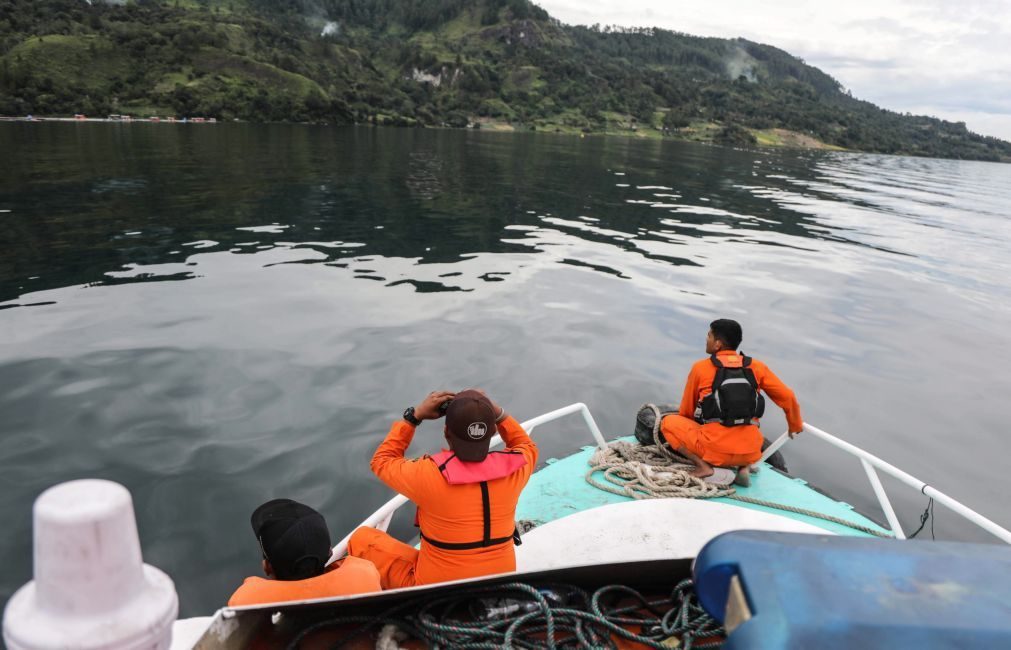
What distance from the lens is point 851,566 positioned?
1847 millimetres

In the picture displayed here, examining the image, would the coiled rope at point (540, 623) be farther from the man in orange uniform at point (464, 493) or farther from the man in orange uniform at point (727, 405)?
the man in orange uniform at point (727, 405)

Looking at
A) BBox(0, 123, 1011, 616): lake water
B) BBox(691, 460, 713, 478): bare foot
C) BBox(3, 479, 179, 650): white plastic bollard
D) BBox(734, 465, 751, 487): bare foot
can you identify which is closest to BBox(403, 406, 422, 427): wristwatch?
BBox(0, 123, 1011, 616): lake water

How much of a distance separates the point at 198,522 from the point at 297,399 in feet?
8.87

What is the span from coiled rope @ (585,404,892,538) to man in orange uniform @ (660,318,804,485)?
0.27 meters

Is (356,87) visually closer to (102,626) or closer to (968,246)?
(968,246)

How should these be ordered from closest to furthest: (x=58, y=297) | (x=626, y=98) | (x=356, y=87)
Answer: (x=58, y=297) → (x=356, y=87) → (x=626, y=98)

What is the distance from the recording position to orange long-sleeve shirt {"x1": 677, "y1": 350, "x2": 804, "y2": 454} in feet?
21.9

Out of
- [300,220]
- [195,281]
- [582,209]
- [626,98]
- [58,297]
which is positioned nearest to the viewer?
[58,297]

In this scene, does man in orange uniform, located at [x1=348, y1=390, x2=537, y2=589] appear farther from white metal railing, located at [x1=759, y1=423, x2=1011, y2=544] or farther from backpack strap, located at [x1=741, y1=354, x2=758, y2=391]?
white metal railing, located at [x1=759, y1=423, x2=1011, y2=544]

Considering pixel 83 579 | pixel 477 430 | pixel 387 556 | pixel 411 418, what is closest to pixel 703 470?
pixel 411 418

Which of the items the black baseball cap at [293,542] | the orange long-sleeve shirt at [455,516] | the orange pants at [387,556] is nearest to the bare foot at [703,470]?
the orange long-sleeve shirt at [455,516]

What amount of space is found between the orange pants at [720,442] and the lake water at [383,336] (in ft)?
6.62

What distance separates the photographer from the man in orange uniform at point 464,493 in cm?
372

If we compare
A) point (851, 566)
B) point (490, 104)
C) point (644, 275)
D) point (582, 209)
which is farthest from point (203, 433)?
point (490, 104)
